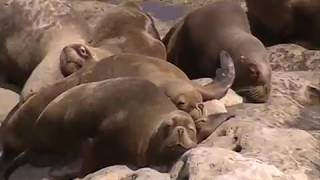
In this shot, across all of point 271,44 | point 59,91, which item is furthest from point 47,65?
point 271,44

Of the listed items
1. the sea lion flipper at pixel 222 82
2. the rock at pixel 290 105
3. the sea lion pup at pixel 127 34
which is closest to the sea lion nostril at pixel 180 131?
the rock at pixel 290 105

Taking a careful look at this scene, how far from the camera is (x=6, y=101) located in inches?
274

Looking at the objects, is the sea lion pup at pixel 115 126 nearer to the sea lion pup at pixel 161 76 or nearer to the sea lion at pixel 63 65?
the sea lion pup at pixel 161 76

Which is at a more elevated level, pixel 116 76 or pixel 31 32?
pixel 116 76

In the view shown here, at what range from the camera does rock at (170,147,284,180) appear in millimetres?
4238

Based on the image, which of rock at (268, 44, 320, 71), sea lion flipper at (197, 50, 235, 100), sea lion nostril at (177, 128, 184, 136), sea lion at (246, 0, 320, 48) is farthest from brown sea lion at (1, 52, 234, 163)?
sea lion at (246, 0, 320, 48)

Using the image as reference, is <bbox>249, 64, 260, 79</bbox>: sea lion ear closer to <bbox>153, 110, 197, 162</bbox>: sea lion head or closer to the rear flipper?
the rear flipper

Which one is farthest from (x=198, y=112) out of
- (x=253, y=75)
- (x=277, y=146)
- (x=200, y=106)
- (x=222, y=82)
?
(x=253, y=75)

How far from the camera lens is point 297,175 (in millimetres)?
4562

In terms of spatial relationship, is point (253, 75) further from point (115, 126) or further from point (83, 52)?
point (115, 126)

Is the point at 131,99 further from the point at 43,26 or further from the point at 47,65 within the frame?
the point at 43,26

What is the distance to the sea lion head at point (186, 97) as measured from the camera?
5695 millimetres

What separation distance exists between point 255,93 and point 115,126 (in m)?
1.92

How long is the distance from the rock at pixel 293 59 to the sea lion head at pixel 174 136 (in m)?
2.75
